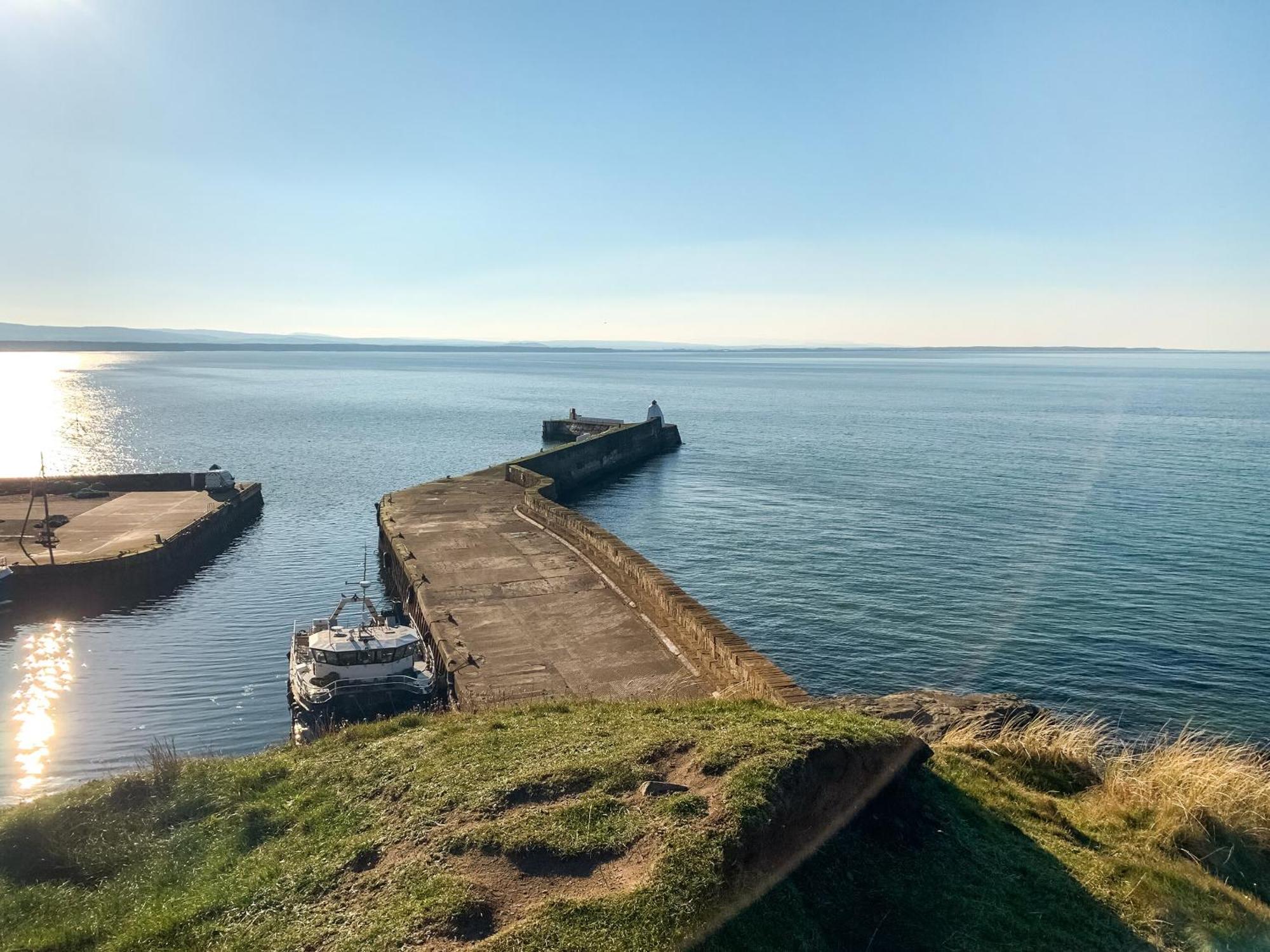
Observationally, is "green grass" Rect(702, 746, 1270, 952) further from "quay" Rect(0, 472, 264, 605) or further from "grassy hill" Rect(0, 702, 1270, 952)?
"quay" Rect(0, 472, 264, 605)

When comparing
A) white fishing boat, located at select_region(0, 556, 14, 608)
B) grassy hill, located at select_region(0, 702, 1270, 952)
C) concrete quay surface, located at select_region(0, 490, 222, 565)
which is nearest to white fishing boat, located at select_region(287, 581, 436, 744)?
grassy hill, located at select_region(0, 702, 1270, 952)

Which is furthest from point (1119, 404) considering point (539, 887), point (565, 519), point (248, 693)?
point (539, 887)

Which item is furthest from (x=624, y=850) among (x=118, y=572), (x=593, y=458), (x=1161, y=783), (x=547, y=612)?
(x=593, y=458)

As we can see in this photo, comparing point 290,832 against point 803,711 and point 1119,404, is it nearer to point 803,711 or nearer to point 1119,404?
point 803,711

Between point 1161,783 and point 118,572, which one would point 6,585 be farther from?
point 1161,783

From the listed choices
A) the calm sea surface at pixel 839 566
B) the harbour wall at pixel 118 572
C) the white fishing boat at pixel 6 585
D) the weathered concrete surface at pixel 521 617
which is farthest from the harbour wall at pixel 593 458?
the white fishing boat at pixel 6 585

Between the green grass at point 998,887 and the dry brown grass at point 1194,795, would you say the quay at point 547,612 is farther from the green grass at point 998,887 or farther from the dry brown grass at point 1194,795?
the dry brown grass at point 1194,795
